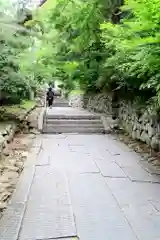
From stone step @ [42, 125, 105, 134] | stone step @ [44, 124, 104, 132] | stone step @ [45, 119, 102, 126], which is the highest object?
stone step @ [45, 119, 102, 126]

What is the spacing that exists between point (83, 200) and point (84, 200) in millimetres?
12

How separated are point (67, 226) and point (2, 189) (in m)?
1.28

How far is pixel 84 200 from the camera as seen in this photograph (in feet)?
11.0

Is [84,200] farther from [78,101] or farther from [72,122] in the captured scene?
[78,101]

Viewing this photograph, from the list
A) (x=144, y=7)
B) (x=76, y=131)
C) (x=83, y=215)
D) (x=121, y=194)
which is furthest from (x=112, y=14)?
(x=83, y=215)

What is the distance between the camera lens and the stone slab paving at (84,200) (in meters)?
2.58

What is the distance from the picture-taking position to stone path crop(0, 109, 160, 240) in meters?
2.58

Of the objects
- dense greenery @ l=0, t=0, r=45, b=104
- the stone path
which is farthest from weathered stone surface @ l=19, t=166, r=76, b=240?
dense greenery @ l=0, t=0, r=45, b=104

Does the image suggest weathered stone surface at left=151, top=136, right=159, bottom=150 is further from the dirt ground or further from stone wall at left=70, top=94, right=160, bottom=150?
the dirt ground

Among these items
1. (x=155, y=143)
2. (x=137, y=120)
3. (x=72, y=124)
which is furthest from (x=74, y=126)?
(x=155, y=143)

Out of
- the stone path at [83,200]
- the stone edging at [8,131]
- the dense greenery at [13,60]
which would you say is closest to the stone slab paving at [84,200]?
the stone path at [83,200]

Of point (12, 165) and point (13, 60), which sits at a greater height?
point (13, 60)

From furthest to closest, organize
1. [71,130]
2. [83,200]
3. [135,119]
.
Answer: [71,130]
[135,119]
[83,200]

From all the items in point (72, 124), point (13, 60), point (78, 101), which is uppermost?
point (13, 60)
